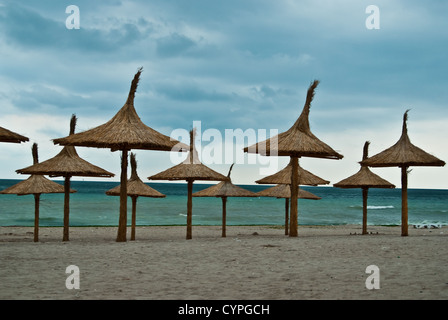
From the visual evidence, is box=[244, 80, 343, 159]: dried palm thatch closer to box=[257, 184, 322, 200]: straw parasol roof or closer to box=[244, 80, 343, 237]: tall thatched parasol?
box=[244, 80, 343, 237]: tall thatched parasol

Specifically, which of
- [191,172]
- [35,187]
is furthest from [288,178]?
[35,187]

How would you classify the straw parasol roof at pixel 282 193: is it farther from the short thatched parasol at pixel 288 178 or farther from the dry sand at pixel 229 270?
the dry sand at pixel 229 270

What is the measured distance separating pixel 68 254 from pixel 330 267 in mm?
5782

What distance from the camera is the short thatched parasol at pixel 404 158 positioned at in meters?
14.7

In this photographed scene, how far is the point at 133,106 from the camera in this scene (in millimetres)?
13547

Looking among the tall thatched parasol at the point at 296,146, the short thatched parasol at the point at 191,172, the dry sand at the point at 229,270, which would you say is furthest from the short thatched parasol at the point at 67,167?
the tall thatched parasol at the point at 296,146

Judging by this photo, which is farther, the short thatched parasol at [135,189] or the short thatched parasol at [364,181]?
the short thatched parasol at [364,181]

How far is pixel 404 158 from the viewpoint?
14.8 m

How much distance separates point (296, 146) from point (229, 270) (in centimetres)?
614

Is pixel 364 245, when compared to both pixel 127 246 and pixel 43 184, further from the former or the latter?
pixel 43 184

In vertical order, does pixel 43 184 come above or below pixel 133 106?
below

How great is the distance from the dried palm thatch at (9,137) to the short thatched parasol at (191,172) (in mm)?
4674

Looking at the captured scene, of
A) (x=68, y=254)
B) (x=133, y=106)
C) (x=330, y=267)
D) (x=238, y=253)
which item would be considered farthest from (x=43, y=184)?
(x=330, y=267)
